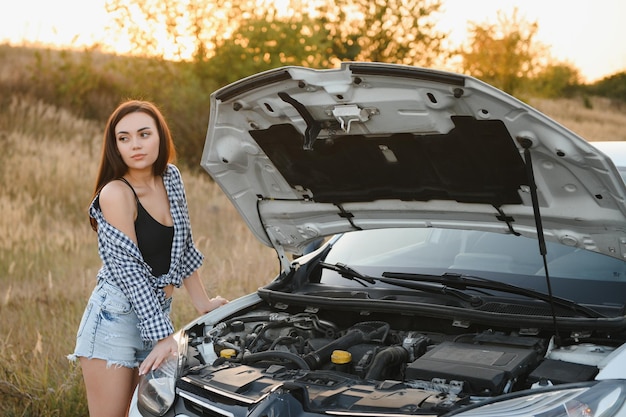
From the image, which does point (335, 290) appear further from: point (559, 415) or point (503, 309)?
point (559, 415)

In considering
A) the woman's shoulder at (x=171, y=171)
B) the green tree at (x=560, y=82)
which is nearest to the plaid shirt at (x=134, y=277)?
the woman's shoulder at (x=171, y=171)

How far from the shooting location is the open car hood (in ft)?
9.62

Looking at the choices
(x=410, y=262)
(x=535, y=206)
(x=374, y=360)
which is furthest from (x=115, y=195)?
(x=535, y=206)

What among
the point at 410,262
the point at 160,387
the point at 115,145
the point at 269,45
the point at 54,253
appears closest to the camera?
the point at 160,387

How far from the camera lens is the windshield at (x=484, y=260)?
336 cm

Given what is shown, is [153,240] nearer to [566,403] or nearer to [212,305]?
[212,305]

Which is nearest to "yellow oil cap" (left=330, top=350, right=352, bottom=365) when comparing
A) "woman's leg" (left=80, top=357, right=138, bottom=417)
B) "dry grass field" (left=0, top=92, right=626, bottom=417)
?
"woman's leg" (left=80, top=357, right=138, bottom=417)

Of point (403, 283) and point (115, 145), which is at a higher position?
point (115, 145)

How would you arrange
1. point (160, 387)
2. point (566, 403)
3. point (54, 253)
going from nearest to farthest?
point (566, 403)
point (160, 387)
point (54, 253)

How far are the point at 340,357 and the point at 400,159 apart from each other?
3.14ft

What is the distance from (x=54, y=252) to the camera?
9125 millimetres

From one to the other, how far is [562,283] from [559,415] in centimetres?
118

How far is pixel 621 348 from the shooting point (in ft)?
8.83

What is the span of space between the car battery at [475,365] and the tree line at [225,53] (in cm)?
1277
